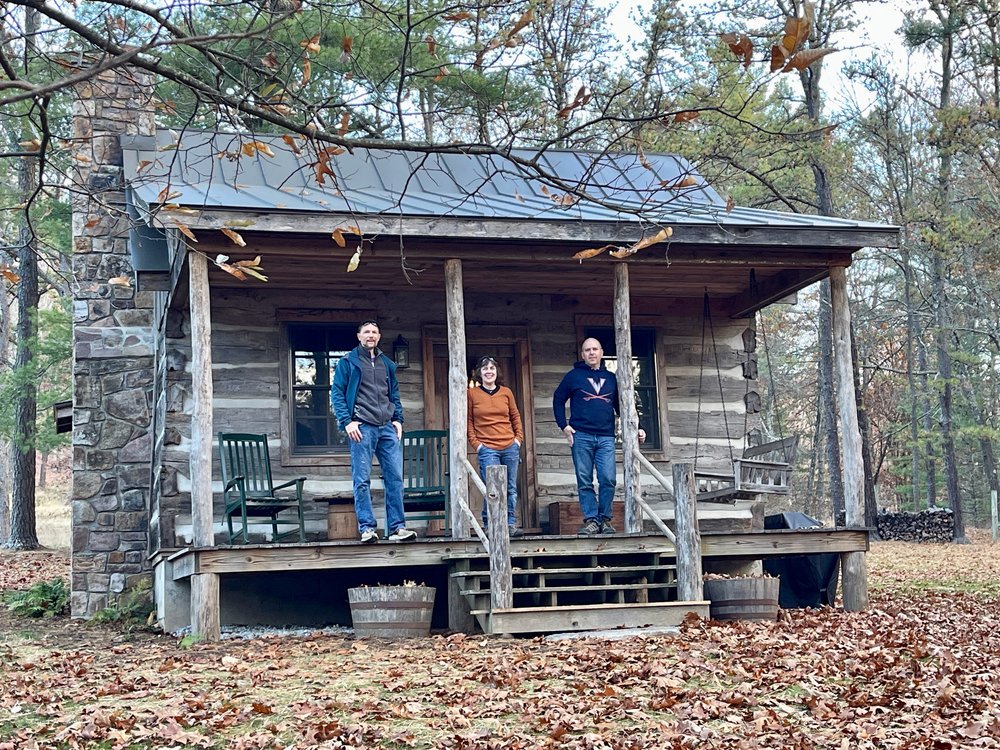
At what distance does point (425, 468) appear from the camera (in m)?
11.3

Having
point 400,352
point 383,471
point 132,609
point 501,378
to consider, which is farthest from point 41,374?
point 383,471

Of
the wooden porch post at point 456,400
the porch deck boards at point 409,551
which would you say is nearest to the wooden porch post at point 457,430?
the wooden porch post at point 456,400

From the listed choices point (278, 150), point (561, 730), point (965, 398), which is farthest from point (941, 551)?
point (561, 730)

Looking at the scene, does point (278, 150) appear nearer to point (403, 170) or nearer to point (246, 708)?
point (403, 170)

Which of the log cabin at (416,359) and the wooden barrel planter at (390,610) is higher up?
the log cabin at (416,359)

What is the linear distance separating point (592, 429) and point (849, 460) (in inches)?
91.8

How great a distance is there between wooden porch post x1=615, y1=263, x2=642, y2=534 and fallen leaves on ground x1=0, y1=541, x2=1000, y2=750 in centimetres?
161

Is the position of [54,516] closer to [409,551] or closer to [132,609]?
[132,609]

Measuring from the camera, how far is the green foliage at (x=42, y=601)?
12609 millimetres

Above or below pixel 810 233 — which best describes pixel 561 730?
below

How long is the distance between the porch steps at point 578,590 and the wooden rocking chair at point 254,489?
2.00 meters

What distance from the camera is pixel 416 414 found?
39.5ft

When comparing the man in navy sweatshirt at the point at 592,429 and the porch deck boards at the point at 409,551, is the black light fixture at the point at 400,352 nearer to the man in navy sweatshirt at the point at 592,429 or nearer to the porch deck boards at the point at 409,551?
the man in navy sweatshirt at the point at 592,429

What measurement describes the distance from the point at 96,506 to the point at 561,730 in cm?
847
